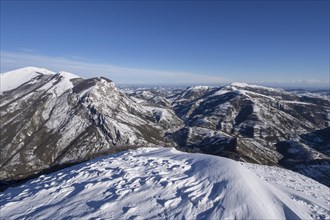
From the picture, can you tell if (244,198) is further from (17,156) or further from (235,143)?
(17,156)

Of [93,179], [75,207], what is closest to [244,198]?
[75,207]

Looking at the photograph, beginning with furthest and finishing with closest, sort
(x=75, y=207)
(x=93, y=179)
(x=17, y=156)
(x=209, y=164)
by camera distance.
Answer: (x=17, y=156) → (x=209, y=164) → (x=93, y=179) → (x=75, y=207)

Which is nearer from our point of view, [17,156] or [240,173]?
[240,173]

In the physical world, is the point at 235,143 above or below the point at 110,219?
below

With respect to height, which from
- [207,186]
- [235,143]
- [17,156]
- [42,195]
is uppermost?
[207,186]

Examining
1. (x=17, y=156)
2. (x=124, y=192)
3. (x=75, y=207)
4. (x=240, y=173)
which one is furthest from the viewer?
(x=17, y=156)

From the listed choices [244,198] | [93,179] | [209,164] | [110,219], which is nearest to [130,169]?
[93,179]

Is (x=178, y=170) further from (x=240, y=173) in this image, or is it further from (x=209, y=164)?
(x=240, y=173)
